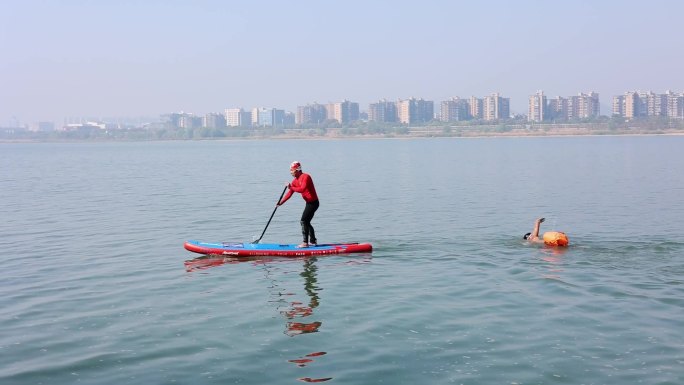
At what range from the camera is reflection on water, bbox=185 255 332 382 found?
11686 mm

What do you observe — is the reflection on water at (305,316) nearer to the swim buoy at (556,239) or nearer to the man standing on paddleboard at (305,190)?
the man standing on paddleboard at (305,190)

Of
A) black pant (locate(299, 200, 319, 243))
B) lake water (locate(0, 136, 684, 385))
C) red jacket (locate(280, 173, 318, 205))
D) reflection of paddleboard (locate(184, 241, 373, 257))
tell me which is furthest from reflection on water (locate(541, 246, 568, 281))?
red jacket (locate(280, 173, 318, 205))

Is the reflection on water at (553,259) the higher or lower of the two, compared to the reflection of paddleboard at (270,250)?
lower

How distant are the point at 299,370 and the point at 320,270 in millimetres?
7545

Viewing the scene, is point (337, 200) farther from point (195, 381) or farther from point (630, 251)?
point (195, 381)

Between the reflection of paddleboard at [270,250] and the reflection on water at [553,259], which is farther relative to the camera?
the reflection of paddleboard at [270,250]

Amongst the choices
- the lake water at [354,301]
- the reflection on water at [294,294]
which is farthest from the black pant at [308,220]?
the lake water at [354,301]

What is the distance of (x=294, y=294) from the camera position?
15.9m

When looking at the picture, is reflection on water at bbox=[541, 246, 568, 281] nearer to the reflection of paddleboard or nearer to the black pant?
the reflection of paddleboard

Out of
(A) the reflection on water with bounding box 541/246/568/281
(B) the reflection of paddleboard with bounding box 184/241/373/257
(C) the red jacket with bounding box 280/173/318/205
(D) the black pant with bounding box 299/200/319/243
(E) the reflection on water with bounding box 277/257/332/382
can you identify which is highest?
(C) the red jacket with bounding box 280/173/318/205

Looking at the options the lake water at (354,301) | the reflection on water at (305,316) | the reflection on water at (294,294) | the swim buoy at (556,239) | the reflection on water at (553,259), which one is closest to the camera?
the lake water at (354,301)

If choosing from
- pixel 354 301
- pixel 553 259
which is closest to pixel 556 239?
pixel 553 259

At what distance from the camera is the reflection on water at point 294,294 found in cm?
1169

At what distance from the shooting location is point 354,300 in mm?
15070
